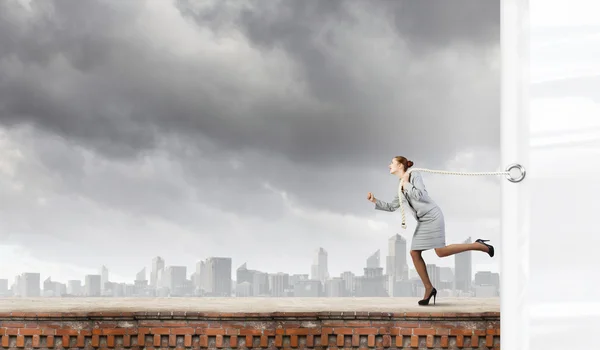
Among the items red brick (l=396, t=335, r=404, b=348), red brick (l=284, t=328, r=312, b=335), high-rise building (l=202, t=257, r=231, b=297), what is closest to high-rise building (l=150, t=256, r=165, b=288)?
high-rise building (l=202, t=257, r=231, b=297)

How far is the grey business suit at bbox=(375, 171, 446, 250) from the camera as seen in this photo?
3.13m

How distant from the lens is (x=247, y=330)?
3.25 m

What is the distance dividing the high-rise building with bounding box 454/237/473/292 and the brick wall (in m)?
1.22

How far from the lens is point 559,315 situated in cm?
64

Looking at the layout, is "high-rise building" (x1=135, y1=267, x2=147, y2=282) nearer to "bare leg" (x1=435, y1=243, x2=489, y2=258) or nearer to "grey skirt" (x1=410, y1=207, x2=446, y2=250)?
→ "grey skirt" (x1=410, y1=207, x2=446, y2=250)

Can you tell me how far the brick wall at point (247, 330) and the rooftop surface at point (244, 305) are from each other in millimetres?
39

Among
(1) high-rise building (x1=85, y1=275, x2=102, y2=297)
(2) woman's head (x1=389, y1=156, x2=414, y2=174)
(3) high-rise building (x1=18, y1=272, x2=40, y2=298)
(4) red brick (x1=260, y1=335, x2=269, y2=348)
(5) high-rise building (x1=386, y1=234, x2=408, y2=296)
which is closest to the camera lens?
(2) woman's head (x1=389, y1=156, x2=414, y2=174)

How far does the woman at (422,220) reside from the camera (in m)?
3.10

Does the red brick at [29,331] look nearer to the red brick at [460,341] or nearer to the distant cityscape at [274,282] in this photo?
the distant cityscape at [274,282]

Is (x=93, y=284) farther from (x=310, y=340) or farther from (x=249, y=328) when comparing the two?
(x=310, y=340)

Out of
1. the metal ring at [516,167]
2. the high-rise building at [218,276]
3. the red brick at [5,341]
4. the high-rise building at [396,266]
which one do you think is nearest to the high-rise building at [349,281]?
the high-rise building at [396,266]

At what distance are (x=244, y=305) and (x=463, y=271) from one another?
5.76 feet

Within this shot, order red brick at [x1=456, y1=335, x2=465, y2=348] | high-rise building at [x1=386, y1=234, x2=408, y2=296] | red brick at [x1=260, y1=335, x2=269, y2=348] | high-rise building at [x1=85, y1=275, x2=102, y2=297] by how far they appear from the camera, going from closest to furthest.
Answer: red brick at [x1=456, y1=335, x2=465, y2=348], red brick at [x1=260, y1=335, x2=269, y2=348], high-rise building at [x1=386, y1=234, x2=408, y2=296], high-rise building at [x1=85, y1=275, x2=102, y2=297]

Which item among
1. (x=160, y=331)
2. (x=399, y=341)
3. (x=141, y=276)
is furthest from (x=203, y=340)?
(x=141, y=276)
